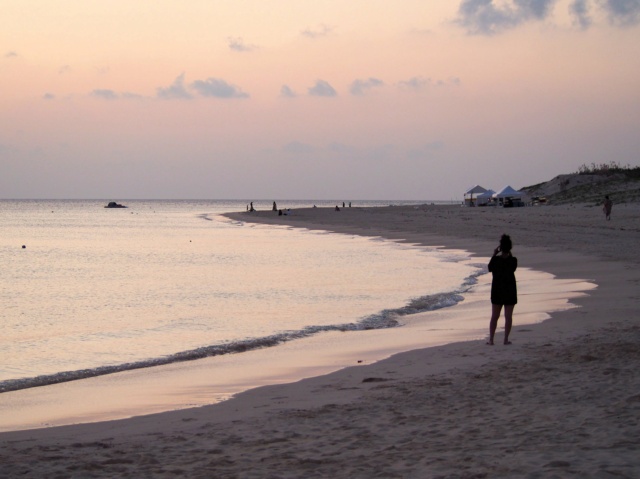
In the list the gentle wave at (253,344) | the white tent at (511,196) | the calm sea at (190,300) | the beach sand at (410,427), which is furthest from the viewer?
the white tent at (511,196)

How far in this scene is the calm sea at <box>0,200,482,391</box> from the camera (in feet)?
41.7

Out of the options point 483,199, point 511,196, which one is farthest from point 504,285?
point 483,199

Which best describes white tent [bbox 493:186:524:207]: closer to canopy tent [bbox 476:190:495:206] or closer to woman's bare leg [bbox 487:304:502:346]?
canopy tent [bbox 476:190:495:206]

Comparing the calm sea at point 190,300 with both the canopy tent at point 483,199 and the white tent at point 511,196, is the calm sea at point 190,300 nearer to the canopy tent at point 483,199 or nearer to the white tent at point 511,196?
the white tent at point 511,196

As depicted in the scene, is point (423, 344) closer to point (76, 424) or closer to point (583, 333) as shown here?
point (583, 333)

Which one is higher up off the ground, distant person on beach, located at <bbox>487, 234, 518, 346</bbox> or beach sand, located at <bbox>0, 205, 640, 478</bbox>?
distant person on beach, located at <bbox>487, 234, 518, 346</bbox>

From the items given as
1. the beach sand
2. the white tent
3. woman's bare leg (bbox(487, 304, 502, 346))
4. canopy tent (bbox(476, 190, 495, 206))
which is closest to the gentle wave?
the beach sand

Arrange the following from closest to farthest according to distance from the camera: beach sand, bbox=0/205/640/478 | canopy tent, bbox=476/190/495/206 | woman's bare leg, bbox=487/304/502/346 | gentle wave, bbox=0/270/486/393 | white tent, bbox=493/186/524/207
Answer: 1. beach sand, bbox=0/205/640/478
2. gentle wave, bbox=0/270/486/393
3. woman's bare leg, bbox=487/304/502/346
4. white tent, bbox=493/186/524/207
5. canopy tent, bbox=476/190/495/206

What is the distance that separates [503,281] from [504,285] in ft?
0.21

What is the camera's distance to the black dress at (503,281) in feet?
37.7

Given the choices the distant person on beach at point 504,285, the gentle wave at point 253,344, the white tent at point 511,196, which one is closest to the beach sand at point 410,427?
the distant person on beach at point 504,285

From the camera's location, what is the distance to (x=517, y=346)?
1106 centimetres

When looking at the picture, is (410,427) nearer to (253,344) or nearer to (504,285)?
(504,285)

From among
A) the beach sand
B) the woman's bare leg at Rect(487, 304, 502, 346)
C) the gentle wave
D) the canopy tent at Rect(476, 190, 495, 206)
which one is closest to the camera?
the beach sand
